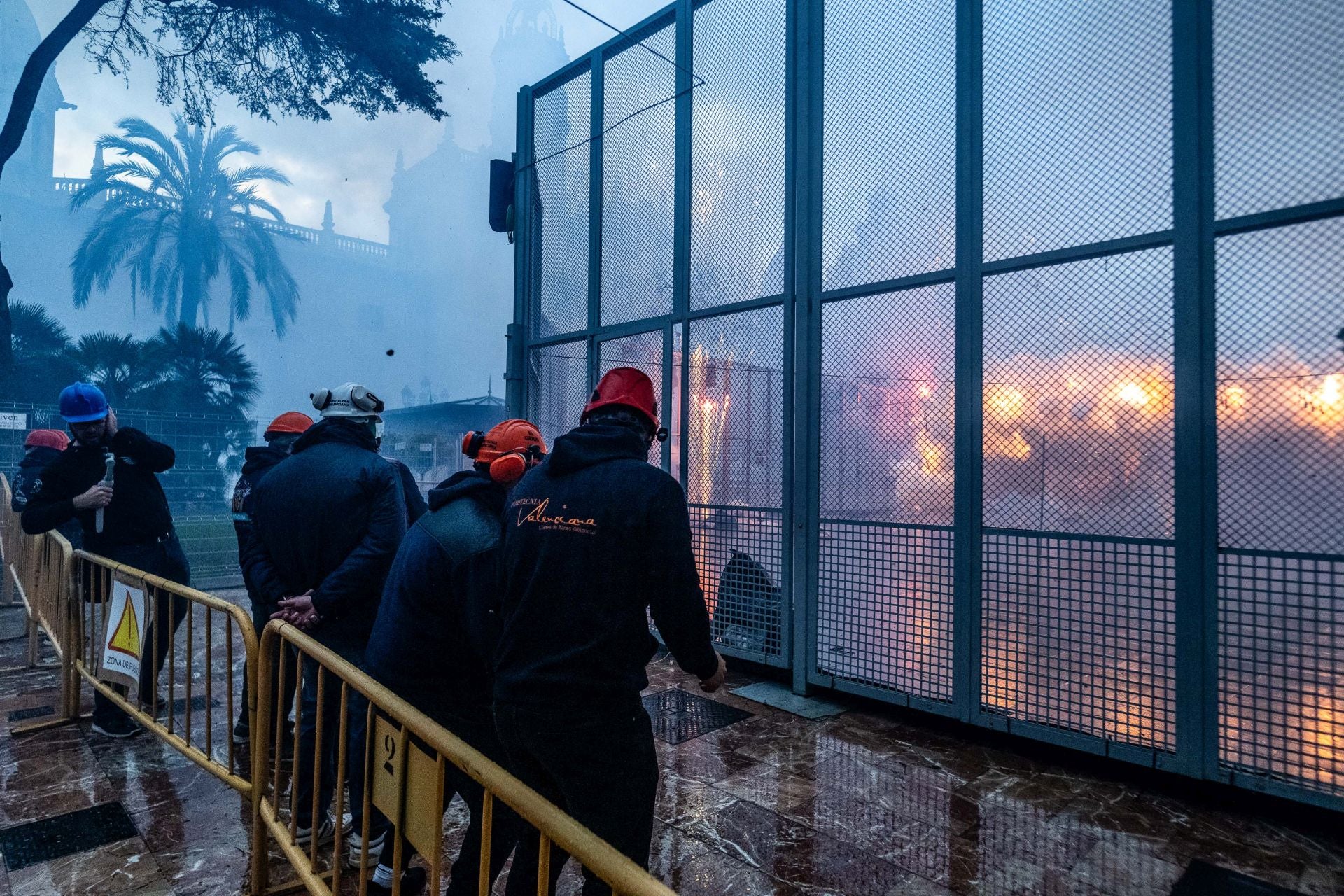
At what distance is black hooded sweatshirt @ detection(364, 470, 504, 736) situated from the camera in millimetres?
2365

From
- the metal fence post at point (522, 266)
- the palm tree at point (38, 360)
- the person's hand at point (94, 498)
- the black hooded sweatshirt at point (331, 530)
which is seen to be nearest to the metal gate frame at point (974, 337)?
the metal fence post at point (522, 266)

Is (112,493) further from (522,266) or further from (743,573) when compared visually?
(522,266)

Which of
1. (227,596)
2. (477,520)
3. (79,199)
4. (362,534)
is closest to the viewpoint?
(477,520)

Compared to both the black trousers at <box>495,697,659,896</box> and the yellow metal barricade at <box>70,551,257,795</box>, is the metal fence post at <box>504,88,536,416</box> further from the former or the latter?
the black trousers at <box>495,697,659,896</box>

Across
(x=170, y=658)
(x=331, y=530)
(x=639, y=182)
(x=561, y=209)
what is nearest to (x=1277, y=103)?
(x=639, y=182)

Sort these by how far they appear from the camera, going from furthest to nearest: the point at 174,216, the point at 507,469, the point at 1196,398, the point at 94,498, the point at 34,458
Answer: the point at 174,216 < the point at 34,458 < the point at 94,498 < the point at 1196,398 < the point at 507,469

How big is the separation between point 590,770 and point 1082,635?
3.53m

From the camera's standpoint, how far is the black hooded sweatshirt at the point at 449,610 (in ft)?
7.76

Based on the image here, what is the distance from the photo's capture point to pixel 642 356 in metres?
7.12

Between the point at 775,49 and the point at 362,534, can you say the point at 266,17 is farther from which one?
the point at 362,534

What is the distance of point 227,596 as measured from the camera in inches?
390

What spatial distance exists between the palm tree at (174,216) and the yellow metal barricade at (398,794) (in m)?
40.2

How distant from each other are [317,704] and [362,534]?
1.06m

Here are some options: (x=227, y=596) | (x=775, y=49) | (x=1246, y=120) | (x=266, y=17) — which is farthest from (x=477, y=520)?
(x=266, y=17)
